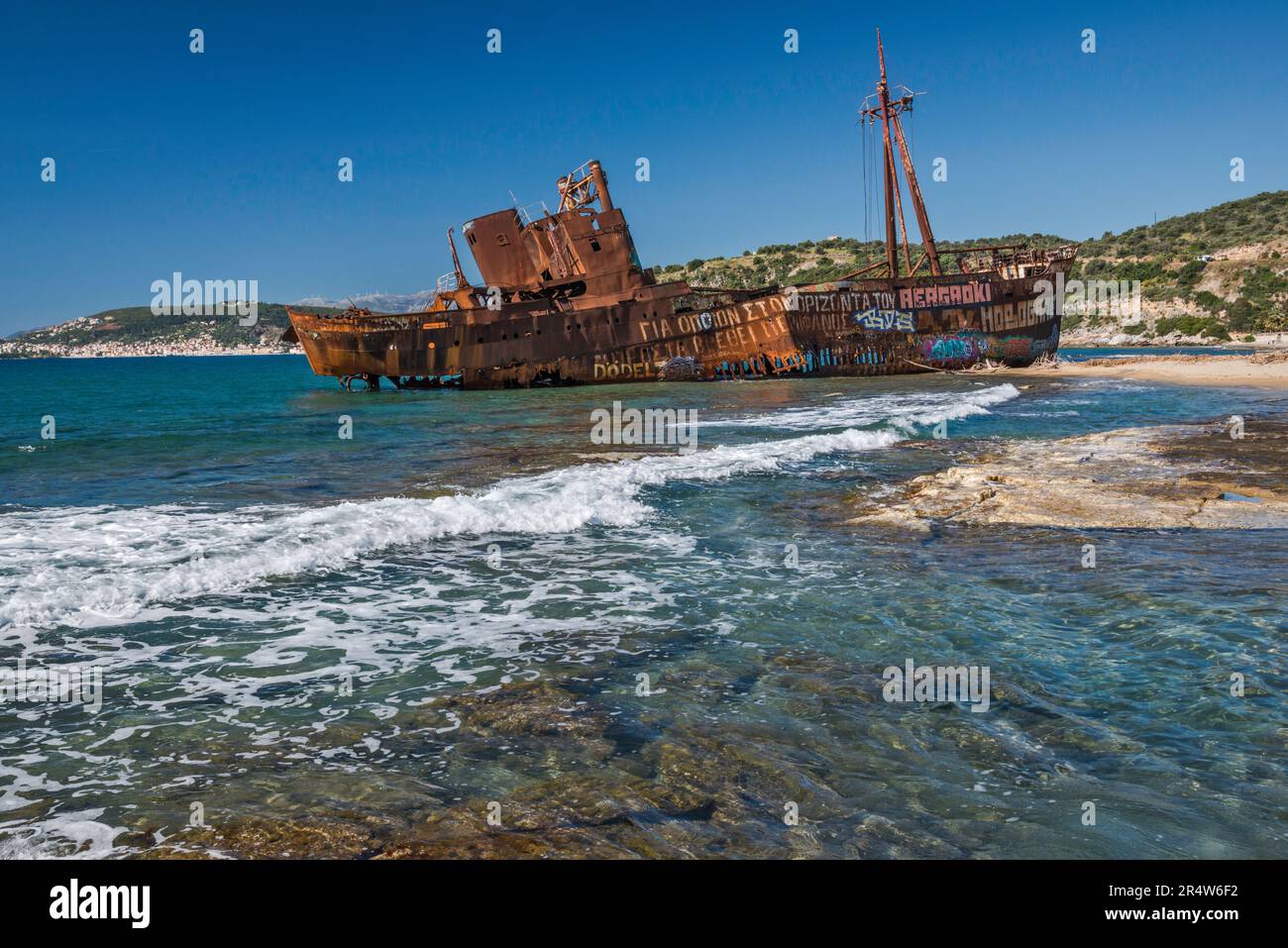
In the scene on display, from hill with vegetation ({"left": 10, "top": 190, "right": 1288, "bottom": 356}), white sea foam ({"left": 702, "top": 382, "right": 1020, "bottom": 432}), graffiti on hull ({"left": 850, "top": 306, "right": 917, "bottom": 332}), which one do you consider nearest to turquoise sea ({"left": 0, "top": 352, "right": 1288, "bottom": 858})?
white sea foam ({"left": 702, "top": 382, "right": 1020, "bottom": 432})

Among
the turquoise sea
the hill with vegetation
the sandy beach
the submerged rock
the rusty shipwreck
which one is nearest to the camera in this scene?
the turquoise sea

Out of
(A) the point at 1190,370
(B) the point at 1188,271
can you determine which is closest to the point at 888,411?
(A) the point at 1190,370

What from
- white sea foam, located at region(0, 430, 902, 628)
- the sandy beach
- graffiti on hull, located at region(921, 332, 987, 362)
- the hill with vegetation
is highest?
the hill with vegetation

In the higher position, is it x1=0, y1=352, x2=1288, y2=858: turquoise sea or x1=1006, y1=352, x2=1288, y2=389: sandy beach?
x1=1006, y1=352, x2=1288, y2=389: sandy beach

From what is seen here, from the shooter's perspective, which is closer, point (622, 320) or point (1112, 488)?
point (1112, 488)

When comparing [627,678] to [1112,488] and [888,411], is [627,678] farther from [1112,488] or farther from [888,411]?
[888,411]

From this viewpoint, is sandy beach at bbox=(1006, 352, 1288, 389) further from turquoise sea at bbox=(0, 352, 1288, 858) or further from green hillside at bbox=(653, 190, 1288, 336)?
turquoise sea at bbox=(0, 352, 1288, 858)

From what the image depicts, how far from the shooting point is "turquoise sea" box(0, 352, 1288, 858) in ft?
11.8

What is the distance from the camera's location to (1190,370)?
37.7 m

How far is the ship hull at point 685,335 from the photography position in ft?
141

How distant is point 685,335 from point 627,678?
38799 mm

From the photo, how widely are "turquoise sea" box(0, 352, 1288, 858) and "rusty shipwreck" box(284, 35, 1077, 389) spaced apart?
31171 mm
